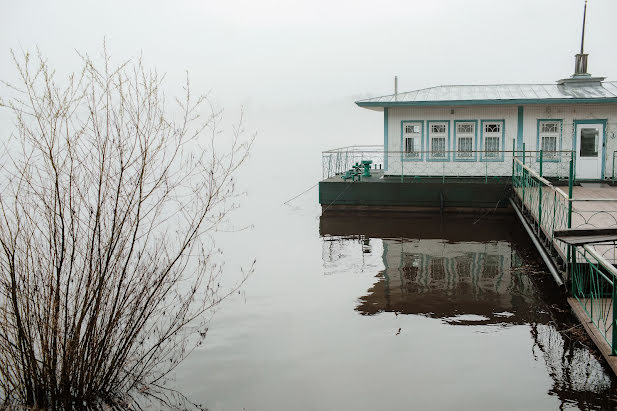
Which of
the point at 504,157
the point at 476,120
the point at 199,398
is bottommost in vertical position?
the point at 199,398

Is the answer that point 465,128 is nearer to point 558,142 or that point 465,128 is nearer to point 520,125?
point 520,125

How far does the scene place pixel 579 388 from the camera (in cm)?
625

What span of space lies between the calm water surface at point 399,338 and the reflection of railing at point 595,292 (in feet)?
1.34

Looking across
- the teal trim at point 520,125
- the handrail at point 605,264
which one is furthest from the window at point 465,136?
Result: the handrail at point 605,264

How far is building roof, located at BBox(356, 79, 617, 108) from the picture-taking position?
1875cm

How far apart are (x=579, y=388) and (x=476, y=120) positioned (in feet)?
48.0

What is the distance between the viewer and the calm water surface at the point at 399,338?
21.2 ft

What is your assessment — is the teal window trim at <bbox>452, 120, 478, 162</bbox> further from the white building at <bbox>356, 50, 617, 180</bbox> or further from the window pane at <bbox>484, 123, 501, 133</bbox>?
the window pane at <bbox>484, 123, 501, 133</bbox>

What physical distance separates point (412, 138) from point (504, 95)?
133 inches

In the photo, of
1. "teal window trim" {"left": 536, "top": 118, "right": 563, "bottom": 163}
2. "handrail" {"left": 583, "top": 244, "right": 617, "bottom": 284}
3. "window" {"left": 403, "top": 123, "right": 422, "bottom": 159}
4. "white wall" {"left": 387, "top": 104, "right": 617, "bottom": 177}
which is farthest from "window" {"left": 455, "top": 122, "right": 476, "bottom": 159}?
"handrail" {"left": 583, "top": 244, "right": 617, "bottom": 284}

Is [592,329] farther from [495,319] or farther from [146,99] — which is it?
[146,99]

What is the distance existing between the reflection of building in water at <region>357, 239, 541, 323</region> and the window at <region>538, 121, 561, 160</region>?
6220mm

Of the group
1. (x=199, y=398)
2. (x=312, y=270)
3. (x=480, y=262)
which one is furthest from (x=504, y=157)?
(x=199, y=398)

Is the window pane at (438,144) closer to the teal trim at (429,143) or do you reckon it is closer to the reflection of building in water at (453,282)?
the teal trim at (429,143)
